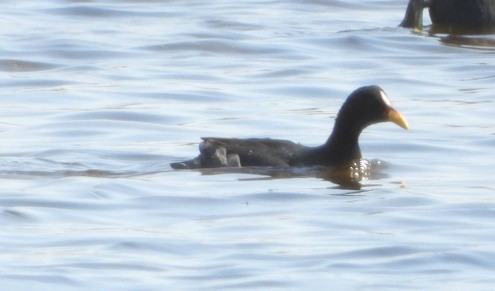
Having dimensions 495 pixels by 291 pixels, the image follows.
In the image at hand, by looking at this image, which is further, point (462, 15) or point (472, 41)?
point (462, 15)

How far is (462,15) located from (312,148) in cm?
904

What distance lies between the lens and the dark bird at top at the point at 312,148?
13.3 meters

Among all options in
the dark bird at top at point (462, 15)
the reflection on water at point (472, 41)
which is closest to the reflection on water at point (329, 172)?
the reflection on water at point (472, 41)

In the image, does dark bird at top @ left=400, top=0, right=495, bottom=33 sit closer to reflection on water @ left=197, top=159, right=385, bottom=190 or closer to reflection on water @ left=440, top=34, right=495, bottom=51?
reflection on water @ left=440, top=34, right=495, bottom=51

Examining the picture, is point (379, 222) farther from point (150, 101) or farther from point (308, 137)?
point (150, 101)

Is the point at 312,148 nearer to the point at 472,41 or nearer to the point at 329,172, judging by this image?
the point at 329,172

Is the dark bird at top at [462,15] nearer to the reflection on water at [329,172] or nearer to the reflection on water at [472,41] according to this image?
the reflection on water at [472,41]

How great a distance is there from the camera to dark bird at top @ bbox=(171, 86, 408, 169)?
1330 centimetres

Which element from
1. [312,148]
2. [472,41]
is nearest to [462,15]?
[472,41]

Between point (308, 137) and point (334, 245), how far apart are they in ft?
15.3

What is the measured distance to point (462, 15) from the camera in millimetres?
22438

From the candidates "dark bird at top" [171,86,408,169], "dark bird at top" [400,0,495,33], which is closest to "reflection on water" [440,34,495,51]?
"dark bird at top" [400,0,495,33]

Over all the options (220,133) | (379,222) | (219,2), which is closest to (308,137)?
(220,133)

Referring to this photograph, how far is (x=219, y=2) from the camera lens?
25.2 meters
